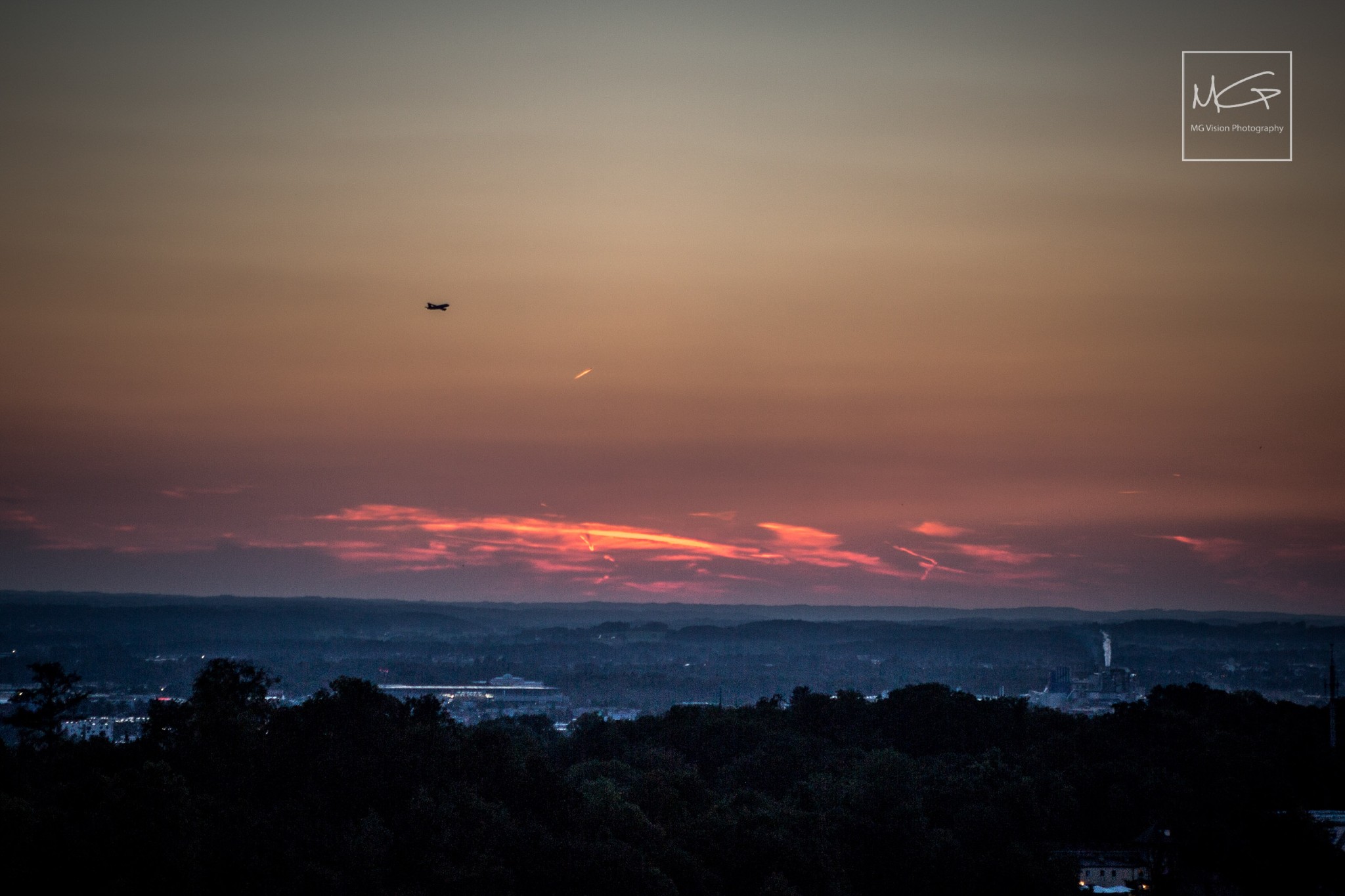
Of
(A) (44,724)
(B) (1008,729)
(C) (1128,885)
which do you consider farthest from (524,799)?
(B) (1008,729)

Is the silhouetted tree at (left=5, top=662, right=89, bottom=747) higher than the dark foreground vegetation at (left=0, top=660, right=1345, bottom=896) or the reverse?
higher

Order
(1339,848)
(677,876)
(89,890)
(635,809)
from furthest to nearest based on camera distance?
(1339,848)
(635,809)
(677,876)
(89,890)

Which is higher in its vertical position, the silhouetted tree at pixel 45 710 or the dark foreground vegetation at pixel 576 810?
the silhouetted tree at pixel 45 710

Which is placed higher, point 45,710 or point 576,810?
point 45,710

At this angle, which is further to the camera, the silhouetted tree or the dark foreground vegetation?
the silhouetted tree

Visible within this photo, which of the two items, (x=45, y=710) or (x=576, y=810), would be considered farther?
(x=45, y=710)

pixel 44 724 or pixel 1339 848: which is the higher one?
pixel 44 724

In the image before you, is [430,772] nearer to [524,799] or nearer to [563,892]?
[524,799]

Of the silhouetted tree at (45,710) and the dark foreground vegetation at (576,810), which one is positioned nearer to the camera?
the dark foreground vegetation at (576,810)
